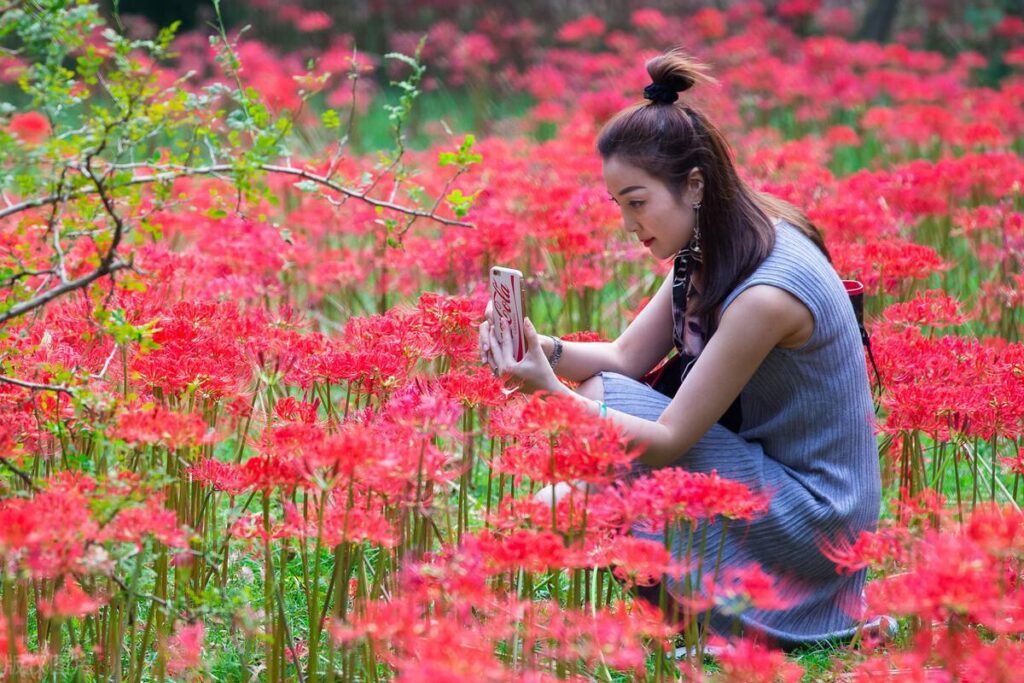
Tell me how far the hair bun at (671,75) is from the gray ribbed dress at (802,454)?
369 mm

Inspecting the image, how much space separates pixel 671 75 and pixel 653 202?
0.28 metres

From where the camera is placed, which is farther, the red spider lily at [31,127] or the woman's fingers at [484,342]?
the red spider lily at [31,127]

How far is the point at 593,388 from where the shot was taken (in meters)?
2.63

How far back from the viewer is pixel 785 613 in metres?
2.53

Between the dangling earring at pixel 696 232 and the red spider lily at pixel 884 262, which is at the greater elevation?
the dangling earring at pixel 696 232

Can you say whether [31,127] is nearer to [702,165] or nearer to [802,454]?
[702,165]

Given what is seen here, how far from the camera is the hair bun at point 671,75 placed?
2621 mm

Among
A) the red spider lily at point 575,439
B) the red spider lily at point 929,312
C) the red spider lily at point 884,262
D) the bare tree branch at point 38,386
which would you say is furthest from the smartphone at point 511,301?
the red spider lily at point 884,262

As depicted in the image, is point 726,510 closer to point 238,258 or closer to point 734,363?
point 734,363

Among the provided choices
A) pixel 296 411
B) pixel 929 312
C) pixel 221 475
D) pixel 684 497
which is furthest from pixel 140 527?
pixel 929 312

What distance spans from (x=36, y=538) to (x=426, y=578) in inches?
21.1

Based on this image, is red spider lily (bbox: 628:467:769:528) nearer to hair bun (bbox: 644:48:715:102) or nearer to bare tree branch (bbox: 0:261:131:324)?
bare tree branch (bbox: 0:261:131:324)

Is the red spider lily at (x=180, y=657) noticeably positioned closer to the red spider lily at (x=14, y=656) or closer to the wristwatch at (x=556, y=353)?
the red spider lily at (x=14, y=656)

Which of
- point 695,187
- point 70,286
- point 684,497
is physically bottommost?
point 684,497
